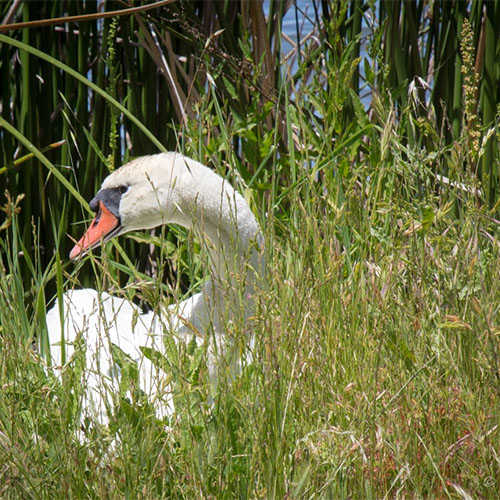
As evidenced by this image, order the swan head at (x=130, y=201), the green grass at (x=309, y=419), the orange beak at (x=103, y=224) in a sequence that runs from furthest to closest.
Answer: the orange beak at (x=103, y=224)
the swan head at (x=130, y=201)
the green grass at (x=309, y=419)

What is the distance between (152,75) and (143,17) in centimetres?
35

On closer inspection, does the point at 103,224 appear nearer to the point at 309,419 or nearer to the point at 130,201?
the point at 130,201

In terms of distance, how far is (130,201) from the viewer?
249 centimetres

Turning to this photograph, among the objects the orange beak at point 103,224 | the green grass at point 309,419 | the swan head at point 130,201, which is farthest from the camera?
the orange beak at point 103,224

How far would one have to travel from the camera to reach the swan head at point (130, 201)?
2.39 m

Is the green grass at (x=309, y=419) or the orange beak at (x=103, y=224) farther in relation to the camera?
the orange beak at (x=103, y=224)

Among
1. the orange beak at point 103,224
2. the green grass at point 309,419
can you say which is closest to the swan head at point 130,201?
the orange beak at point 103,224

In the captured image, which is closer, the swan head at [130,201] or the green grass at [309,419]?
the green grass at [309,419]

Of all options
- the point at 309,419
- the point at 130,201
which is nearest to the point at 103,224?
the point at 130,201

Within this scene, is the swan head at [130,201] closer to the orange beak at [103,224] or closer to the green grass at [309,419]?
the orange beak at [103,224]

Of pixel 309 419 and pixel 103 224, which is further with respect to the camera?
pixel 103 224

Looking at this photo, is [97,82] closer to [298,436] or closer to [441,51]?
[441,51]

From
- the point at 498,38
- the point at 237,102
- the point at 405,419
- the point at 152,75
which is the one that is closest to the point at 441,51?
the point at 498,38

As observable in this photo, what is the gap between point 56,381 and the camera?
1.64 meters
